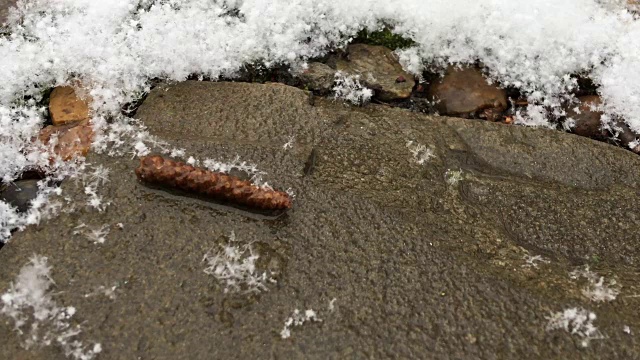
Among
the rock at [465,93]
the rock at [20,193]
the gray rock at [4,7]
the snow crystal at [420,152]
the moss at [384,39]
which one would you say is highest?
the moss at [384,39]

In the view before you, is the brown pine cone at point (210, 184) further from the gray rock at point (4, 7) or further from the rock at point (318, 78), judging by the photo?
the gray rock at point (4, 7)

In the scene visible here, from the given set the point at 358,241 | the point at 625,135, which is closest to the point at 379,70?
the point at 358,241

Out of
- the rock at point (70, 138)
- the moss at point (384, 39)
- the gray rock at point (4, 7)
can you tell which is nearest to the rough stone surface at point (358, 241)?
the rock at point (70, 138)

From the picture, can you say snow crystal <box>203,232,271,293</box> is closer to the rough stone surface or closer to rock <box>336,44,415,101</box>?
the rough stone surface

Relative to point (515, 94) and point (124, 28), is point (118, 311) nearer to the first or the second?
point (124, 28)

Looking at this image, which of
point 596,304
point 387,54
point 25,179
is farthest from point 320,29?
point 596,304

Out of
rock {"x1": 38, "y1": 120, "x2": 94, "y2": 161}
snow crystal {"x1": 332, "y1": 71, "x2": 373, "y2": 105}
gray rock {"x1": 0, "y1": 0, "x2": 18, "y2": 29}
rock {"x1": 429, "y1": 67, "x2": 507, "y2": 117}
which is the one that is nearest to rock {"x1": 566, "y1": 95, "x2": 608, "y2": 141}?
rock {"x1": 429, "y1": 67, "x2": 507, "y2": 117}

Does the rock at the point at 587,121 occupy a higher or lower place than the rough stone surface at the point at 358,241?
higher
